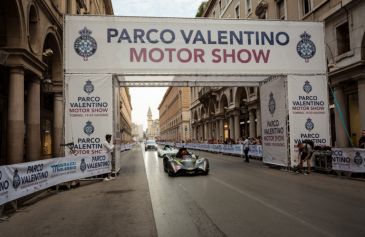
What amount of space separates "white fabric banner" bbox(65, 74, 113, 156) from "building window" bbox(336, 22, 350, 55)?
46.0 feet

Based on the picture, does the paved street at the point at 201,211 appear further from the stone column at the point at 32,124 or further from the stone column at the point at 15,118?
the stone column at the point at 32,124

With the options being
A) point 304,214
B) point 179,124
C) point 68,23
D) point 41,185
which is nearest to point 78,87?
point 68,23

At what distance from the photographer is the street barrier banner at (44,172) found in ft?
28.0

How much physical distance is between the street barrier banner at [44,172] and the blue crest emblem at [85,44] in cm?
455

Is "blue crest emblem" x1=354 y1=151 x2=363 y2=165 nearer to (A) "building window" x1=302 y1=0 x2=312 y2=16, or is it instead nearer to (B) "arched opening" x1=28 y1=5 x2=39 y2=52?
(A) "building window" x1=302 y1=0 x2=312 y2=16

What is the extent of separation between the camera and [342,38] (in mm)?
21750

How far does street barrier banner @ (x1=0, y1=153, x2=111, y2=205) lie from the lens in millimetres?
8523

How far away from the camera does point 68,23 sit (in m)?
16.0

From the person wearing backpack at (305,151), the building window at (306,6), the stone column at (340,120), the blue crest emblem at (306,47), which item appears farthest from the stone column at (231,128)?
the person wearing backpack at (305,151)

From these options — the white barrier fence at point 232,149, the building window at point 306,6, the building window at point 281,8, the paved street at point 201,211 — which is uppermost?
the building window at point 281,8

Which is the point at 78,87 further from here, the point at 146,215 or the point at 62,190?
the point at 146,215

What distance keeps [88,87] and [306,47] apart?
1042 centimetres

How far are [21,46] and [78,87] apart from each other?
10.6 ft

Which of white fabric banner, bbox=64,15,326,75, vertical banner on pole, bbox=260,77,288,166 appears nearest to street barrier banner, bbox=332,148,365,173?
vertical banner on pole, bbox=260,77,288,166
